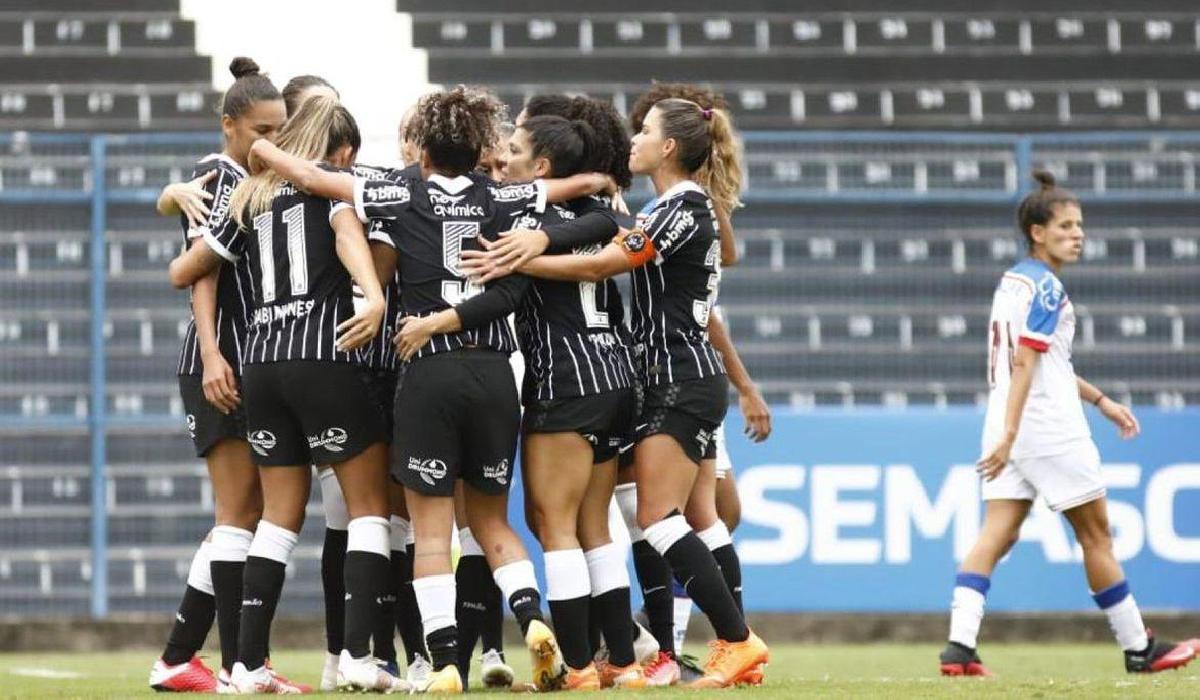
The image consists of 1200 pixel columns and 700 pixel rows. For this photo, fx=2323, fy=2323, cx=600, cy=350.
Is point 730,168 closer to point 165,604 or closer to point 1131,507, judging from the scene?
point 1131,507

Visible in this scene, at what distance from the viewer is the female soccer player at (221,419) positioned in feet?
22.4

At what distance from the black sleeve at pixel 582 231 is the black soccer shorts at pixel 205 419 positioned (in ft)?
3.45

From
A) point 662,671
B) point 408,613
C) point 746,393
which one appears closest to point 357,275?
point 408,613

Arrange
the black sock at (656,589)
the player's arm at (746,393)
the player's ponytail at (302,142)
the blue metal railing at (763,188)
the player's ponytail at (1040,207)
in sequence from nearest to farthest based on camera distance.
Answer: the player's ponytail at (302,142)
the black sock at (656,589)
the player's arm at (746,393)
the player's ponytail at (1040,207)
the blue metal railing at (763,188)

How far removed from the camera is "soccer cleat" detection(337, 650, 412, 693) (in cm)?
629

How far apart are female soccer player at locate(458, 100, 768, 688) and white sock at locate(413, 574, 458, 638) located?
659 millimetres

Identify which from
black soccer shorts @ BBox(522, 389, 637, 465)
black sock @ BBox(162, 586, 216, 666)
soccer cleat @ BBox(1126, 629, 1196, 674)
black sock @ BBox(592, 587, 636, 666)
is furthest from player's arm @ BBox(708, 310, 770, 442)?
black sock @ BBox(162, 586, 216, 666)

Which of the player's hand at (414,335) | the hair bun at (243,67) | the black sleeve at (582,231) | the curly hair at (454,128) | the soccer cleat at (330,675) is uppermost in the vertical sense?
the hair bun at (243,67)

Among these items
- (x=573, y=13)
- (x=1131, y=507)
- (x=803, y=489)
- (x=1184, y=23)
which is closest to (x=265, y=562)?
(x=803, y=489)

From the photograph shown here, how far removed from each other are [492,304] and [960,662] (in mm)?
2491

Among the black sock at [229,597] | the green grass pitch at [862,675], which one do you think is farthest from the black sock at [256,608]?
the green grass pitch at [862,675]

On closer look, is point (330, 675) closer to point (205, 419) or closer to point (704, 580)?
point (205, 419)

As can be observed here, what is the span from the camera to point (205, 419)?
686 cm

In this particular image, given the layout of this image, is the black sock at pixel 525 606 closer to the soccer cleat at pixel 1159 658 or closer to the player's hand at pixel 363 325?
the player's hand at pixel 363 325
